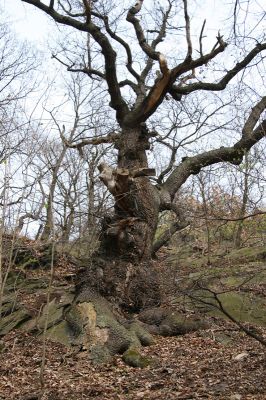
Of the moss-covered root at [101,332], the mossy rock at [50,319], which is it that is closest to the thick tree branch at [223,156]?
the moss-covered root at [101,332]

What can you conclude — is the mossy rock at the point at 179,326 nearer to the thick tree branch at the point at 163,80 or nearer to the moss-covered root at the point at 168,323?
the moss-covered root at the point at 168,323

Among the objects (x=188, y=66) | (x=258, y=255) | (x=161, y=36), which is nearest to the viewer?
(x=188, y=66)

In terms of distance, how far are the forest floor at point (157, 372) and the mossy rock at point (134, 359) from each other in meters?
0.08

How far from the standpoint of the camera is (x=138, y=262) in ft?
29.4

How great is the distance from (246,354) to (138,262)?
10.5 feet

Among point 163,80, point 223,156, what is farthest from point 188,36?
point 223,156

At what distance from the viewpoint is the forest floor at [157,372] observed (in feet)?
17.3

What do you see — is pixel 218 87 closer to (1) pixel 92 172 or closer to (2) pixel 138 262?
(2) pixel 138 262

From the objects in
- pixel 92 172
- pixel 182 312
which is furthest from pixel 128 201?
pixel 92 172

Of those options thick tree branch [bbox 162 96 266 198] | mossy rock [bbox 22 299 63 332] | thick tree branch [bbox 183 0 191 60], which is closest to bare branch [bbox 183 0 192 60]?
thick tree branch [bbox 183 0 191 60]

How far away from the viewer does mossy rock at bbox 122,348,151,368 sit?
21.3 feet

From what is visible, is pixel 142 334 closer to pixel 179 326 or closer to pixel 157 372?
pixel 179 326

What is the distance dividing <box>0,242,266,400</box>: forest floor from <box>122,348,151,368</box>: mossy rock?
3.1 inches

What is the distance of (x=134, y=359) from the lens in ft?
21.5
